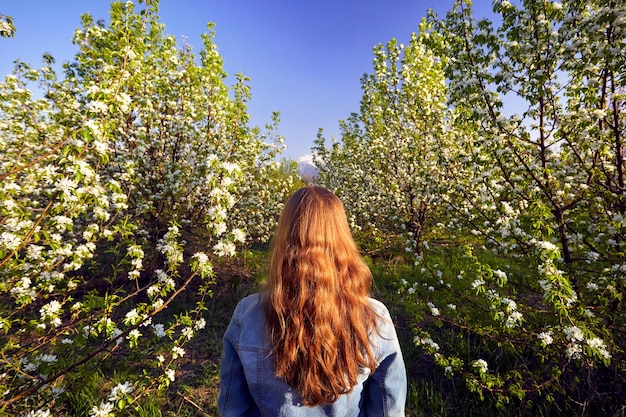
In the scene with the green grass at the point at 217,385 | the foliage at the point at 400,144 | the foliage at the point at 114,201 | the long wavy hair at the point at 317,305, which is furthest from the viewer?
the foliage at the point at 400,144

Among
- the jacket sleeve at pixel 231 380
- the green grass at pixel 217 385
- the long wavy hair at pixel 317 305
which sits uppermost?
the long wavy hair at pixel 317 305

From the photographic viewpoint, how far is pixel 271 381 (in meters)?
1.53

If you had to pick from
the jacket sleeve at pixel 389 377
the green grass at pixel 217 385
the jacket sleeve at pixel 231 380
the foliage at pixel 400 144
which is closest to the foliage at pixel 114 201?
the green grass at pixel 217 385

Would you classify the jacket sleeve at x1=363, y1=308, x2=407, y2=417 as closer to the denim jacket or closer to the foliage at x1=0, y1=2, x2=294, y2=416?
the denim jacket

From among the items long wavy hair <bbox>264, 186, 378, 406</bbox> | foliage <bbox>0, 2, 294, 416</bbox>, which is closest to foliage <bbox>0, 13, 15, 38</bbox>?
foliage <bbox>0, 2, 294, 416</bbox>

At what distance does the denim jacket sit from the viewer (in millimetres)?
1525

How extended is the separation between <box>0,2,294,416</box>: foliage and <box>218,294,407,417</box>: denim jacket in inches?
39.5

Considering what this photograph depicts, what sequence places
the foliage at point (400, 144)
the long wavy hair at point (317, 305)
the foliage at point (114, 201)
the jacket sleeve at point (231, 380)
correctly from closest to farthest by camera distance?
the long wavy hair at point (317, 305) < the jacket sleeve at point (231, 380) < the foliage at point (114, 201) < the foliage at point (400, 144)

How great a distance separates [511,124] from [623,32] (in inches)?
47.5

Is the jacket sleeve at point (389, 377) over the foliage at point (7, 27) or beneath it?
beneath

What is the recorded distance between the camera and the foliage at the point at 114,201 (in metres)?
2.64

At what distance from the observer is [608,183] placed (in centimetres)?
346

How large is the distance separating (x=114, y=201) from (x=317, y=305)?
2.99 metres

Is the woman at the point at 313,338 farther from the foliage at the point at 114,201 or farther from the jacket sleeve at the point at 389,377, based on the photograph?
the foliage at the point at 114,201
